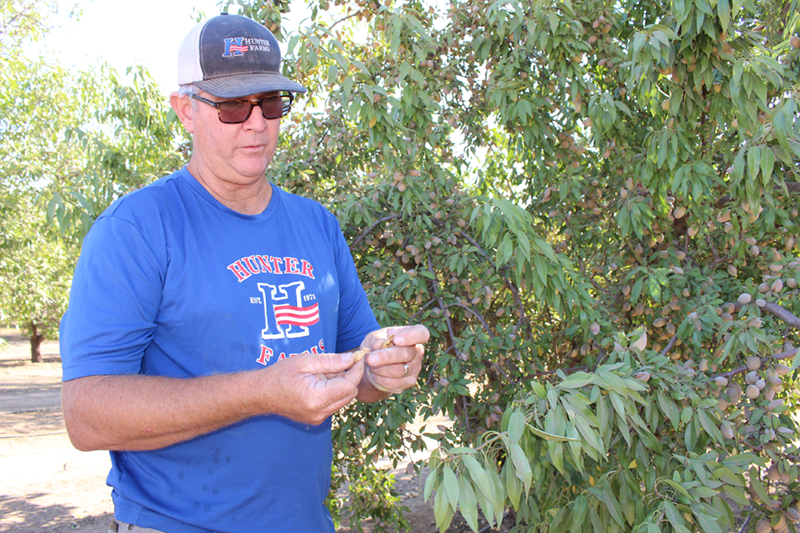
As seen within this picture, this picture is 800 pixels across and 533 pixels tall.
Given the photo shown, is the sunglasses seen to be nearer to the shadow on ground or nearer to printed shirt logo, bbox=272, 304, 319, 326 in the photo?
printed shirt logo, bbox=272, 304, 319, 326

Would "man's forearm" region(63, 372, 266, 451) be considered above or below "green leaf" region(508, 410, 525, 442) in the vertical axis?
above

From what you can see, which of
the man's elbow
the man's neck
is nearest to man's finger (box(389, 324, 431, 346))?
the man's neck

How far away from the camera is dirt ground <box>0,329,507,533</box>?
4949mm

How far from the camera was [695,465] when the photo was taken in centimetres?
151

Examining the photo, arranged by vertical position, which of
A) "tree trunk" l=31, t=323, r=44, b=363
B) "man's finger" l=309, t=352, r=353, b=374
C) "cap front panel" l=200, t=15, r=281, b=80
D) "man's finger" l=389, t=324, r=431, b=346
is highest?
"cap front panel" l=200, t=15, r=281, b=80

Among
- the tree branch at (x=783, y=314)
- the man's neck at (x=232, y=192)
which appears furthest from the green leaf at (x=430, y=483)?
the tree branch at (x=783, y=314)

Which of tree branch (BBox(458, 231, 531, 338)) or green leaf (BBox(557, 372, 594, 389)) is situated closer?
green leaf (BBox(557, 372, 594, 389))

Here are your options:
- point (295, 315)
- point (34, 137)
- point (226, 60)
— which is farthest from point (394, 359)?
point (34, 137)

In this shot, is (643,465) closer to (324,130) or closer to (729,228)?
(729,228)

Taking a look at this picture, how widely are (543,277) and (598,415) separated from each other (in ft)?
2.57

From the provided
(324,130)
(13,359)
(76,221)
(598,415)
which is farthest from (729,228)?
(13,359)

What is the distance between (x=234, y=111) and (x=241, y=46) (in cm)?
16

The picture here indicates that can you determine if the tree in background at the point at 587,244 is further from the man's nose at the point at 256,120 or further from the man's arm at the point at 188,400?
the man's nose at the point at 256,120

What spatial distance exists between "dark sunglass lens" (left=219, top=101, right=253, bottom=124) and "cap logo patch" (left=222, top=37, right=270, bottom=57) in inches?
4.5
